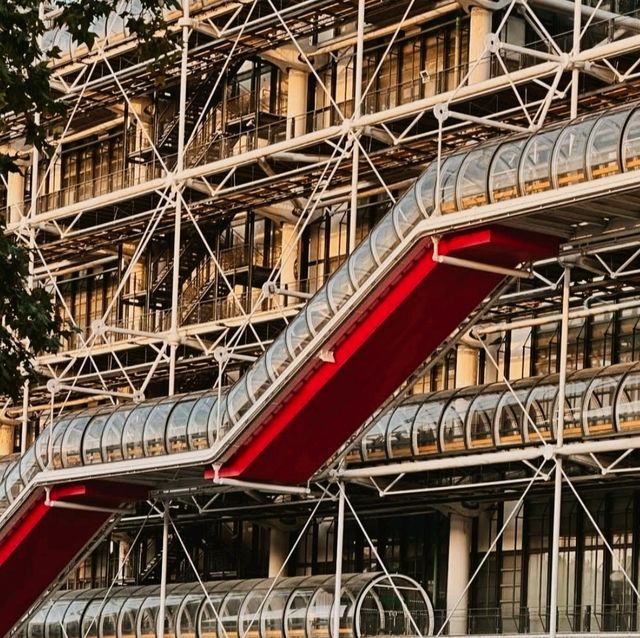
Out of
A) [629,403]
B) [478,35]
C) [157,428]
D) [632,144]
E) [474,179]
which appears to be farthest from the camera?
[478,35]

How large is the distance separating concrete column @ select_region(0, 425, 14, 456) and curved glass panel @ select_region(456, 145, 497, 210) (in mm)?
19939

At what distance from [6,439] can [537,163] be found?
2138 centimetres

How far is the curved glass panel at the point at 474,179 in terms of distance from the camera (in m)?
26.1


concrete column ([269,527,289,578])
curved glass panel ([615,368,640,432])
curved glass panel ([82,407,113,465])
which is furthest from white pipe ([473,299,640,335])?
curved glass panel ([82,407,113,465])

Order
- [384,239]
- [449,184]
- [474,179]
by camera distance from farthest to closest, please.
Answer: [384,239] < [449,184] < [474,179]

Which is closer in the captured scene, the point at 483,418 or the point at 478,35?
the point at 483,418

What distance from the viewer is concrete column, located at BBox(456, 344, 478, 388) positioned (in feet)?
110

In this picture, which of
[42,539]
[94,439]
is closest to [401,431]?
[94,439]

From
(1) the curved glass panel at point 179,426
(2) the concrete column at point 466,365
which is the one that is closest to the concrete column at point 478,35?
(2) the concrete column at point 466,365

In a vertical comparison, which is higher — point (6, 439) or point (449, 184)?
point (449, 184)

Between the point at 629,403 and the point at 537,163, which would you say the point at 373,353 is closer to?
the point at 629,403

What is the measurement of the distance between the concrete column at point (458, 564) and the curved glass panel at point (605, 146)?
909cm

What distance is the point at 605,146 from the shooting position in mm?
24703

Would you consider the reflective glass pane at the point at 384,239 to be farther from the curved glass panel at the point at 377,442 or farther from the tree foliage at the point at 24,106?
the tree foliage at the point at 24,106
